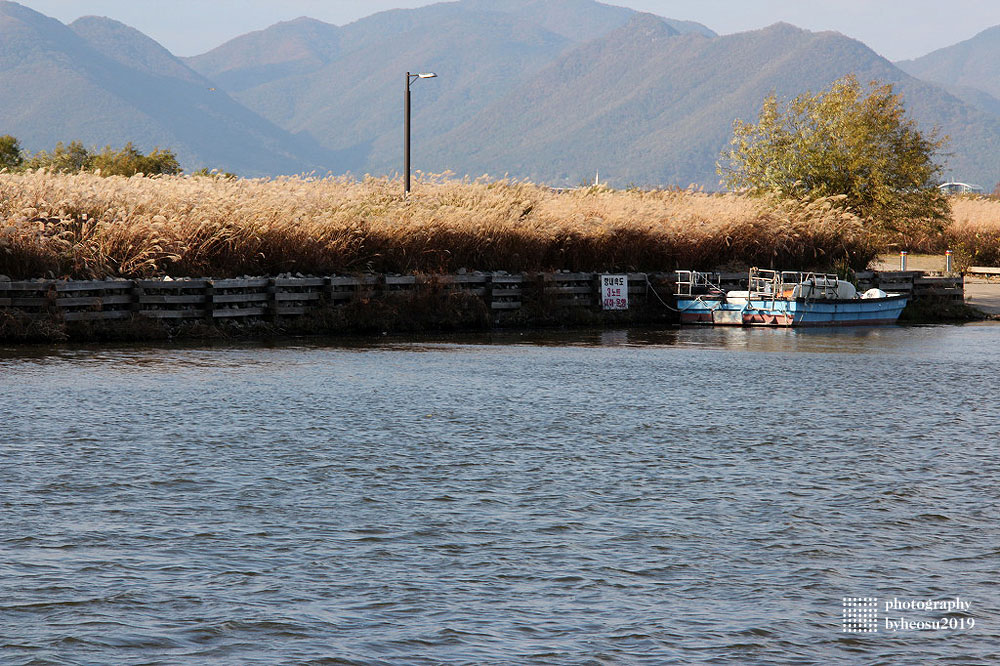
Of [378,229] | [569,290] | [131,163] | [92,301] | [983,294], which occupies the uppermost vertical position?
[131,163]

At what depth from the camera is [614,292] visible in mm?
27266

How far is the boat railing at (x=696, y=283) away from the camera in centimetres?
2838

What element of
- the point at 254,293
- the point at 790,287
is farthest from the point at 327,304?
the point at 790,287

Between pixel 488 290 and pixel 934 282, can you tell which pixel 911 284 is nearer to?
pixel 934 282

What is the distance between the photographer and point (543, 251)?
2781 cm

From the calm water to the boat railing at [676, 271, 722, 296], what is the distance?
38.5ft

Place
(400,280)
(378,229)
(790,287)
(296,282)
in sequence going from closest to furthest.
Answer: (296,282)
(400,280)
(378,229)
(790,287)

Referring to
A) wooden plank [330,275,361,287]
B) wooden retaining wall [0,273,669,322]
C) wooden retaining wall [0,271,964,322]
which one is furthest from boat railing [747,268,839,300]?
wooden plank [330,275,361,287]

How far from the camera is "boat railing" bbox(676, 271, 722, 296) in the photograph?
28375 mm

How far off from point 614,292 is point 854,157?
49.3ft

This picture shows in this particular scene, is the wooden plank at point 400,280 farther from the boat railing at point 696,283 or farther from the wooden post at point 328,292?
the boat railing at point 696,283

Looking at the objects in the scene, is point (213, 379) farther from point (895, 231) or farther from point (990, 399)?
point (895, 231)

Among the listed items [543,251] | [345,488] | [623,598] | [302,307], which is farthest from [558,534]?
[543,251]

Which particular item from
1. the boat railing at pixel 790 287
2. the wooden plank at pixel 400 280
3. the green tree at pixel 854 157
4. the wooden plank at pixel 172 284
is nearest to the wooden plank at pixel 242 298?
the wooden plank at pixel 172 284
